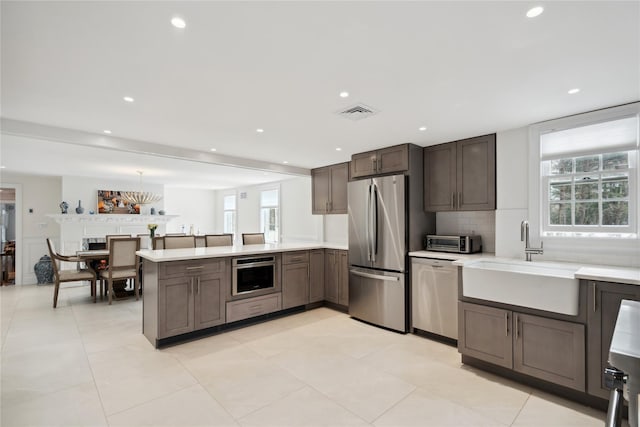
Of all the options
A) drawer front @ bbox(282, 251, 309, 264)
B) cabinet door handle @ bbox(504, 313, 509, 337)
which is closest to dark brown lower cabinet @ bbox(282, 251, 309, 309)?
drawer front @ bbox(282, 251, 309, 264)

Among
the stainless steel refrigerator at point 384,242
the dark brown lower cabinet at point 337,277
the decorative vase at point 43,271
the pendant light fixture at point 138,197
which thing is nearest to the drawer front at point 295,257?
the dark brown lower cabinet at point 337,277

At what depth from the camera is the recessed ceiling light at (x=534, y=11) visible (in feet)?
4.86

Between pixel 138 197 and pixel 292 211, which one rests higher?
pixel 138 197

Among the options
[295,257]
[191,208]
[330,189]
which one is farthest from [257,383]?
[191,208]

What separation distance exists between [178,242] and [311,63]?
353 cm

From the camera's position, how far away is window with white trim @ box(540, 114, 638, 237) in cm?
273

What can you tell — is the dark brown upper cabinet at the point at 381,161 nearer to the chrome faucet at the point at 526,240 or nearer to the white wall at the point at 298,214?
the chrome faucet at the point at 526,240

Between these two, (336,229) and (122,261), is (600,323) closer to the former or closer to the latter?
(336,229)

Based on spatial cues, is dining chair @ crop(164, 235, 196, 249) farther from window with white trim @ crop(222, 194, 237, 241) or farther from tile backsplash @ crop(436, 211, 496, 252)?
window with white trim @ crop(222, 194, 237, 241)

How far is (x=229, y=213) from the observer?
9.80 meters

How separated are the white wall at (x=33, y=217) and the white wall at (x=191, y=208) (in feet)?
8.96

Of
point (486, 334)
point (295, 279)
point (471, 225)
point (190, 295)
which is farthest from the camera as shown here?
point (295, 279)

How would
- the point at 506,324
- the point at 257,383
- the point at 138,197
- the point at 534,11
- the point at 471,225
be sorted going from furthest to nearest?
the point at 138,197, the point at 471,225, the point at 506,324, the point at 257,383, the point at 534,11

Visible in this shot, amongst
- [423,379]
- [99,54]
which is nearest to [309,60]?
[99,54]
